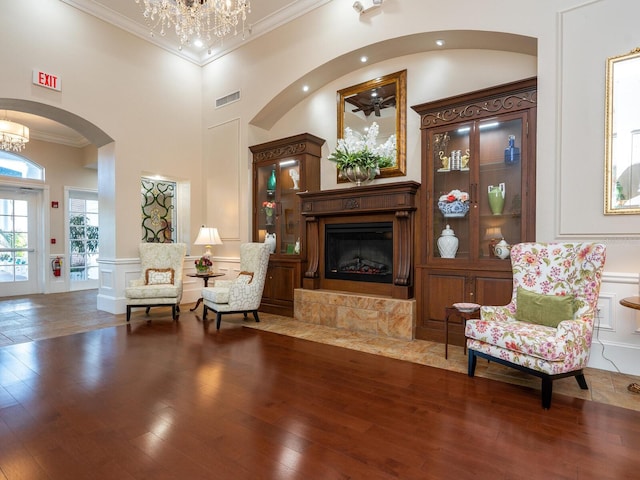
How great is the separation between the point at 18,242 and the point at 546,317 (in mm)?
9763

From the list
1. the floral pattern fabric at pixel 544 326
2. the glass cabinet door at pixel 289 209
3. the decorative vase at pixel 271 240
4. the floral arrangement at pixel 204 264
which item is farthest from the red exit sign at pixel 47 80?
the floral pattern fabric at pixel 544 326

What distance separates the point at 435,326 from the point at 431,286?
466 millimetres

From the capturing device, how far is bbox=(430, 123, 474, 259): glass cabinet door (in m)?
4.03

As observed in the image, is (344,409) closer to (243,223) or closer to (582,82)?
(582,82)

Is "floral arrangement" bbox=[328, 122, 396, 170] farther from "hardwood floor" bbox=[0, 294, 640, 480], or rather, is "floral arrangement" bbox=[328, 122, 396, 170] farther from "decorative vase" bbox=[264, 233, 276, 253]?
"hardwood floor" bbox=[0, 294, 640, 480]

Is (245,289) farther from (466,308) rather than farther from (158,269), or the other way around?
(466,308)

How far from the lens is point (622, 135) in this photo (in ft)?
10.3

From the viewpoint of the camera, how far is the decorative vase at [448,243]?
408cm

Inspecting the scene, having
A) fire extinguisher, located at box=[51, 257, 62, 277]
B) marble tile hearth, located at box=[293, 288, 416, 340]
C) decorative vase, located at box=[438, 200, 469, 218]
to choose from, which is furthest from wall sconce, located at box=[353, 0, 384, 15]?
fire extinguisher, located at box=[51, 257, 62, 277]

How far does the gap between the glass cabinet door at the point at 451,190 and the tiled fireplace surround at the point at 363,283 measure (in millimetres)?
298

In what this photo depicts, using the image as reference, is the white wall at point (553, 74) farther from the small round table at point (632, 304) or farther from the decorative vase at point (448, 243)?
the decorative vase at point (448, 243)

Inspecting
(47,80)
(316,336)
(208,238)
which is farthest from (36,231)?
(316,336)

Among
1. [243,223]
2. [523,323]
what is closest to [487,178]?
[523,323]

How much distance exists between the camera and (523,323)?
3041 millimetres
